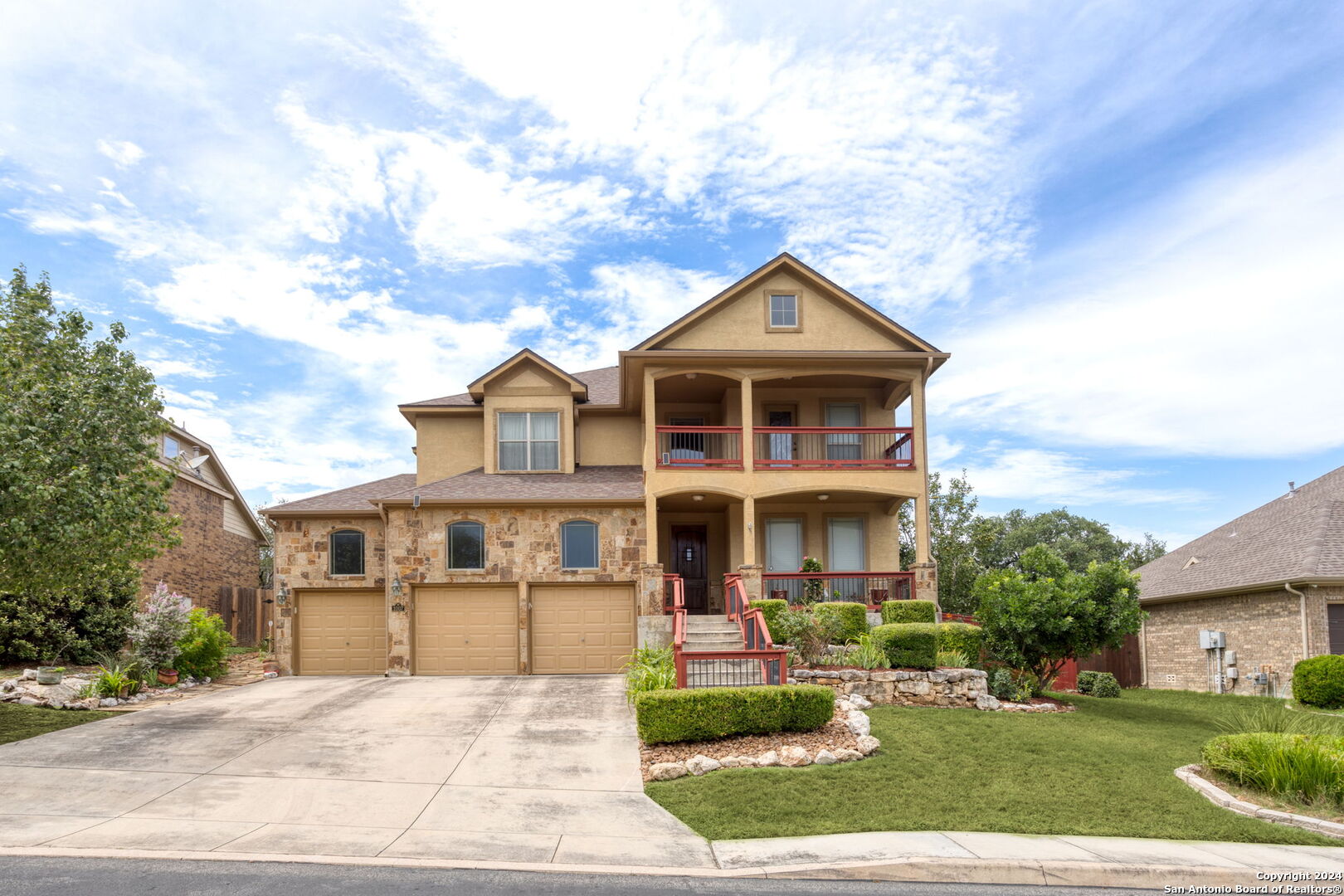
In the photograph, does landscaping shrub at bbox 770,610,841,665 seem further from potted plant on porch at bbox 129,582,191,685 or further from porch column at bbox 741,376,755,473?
potted plant on porch at bbox 129,582,191,685

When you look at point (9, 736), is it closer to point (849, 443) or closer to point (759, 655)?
point (759, 655)

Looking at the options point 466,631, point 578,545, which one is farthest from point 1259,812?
point 466,631

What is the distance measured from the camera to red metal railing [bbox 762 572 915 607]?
2036 centimetres

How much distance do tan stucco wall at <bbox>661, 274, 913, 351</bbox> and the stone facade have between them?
10.0 meters

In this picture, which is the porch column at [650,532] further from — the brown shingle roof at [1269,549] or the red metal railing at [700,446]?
the brown shingle roof at [1269,549]

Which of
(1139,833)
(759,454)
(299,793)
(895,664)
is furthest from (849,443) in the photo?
(299,793)

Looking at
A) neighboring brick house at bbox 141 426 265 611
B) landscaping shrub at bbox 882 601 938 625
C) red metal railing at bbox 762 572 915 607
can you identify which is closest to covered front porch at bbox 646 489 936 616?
red metal railing at bbox 762 572 915 607

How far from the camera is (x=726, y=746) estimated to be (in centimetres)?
1260

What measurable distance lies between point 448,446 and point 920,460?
12121mm

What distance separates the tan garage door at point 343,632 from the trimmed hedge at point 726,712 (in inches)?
453

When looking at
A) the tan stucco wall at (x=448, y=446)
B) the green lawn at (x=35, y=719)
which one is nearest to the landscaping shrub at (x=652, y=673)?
the tan stucco wall at (x=448, y=446)

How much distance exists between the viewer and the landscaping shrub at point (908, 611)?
18594 millimetres

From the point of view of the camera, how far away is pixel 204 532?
30.6 metres

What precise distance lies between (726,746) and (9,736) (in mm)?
10329
